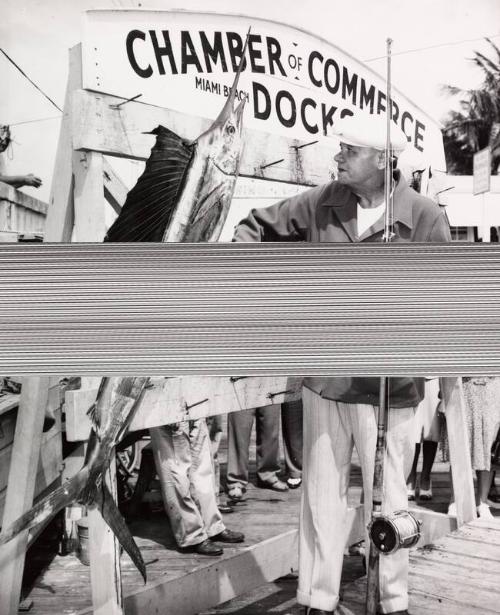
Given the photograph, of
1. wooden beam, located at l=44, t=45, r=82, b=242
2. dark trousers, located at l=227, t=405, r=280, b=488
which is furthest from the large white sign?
dark trousers, located at l=227, t=405, r=280, b=488

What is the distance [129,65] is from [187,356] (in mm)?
1105

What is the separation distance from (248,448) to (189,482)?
1.27 metres

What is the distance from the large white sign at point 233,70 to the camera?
1.88 metres

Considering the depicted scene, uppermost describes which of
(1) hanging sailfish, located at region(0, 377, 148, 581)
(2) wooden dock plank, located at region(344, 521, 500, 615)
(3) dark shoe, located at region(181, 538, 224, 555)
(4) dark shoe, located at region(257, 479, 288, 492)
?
(1) hanging sailfish, located at region(0, 377, 148, 581)

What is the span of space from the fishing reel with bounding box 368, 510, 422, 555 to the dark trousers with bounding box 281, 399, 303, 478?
2.91 meters

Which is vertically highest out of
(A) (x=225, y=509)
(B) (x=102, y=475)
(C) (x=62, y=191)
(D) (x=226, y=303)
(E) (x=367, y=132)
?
(E) (x=367, y=132)

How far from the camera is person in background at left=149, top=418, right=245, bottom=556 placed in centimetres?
309

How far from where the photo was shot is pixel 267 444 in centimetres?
455

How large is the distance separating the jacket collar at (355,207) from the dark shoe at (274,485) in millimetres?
2815

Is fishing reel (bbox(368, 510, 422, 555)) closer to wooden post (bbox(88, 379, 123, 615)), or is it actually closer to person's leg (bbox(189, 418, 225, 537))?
wooden post (bbox(88, 379, 123, 615))

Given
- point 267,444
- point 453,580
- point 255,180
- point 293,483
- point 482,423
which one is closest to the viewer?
point 255,180

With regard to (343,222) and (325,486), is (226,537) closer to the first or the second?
(325,486)

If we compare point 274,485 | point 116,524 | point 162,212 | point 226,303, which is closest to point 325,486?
point 116,524

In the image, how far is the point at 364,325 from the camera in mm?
1046
